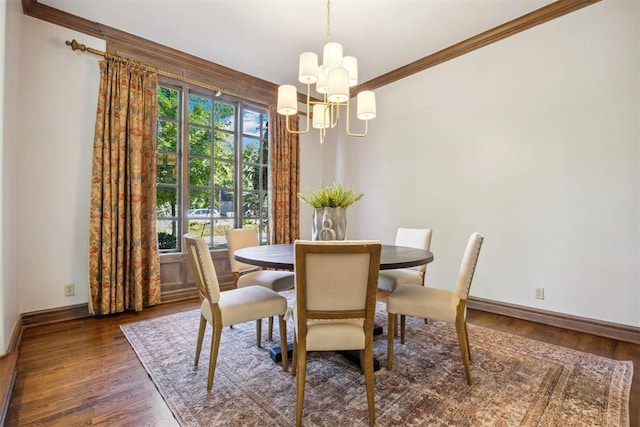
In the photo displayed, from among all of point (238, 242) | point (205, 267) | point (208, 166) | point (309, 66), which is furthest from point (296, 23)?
point (205, 267)

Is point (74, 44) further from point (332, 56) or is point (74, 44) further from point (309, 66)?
point (332, 56)

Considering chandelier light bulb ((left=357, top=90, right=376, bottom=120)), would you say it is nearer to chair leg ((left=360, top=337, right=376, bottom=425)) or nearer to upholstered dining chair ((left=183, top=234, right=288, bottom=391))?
upholstered dining chair ((left=183, top=234, right=288, bottom=391))

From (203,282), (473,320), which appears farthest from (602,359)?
(203,282)

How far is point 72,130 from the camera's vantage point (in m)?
2.92

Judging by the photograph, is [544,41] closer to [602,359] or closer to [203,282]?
[602,359]

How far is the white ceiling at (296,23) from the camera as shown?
2.78 metres

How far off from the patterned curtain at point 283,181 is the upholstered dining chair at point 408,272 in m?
1.83

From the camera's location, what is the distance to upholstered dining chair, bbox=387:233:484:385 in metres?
1.84

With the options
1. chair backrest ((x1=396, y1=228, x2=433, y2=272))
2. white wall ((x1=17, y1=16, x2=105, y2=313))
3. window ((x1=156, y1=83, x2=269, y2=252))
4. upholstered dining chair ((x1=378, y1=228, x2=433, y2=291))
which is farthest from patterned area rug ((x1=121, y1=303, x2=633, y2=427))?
window ((x1=156, y1=83, x2=269, y2=252))

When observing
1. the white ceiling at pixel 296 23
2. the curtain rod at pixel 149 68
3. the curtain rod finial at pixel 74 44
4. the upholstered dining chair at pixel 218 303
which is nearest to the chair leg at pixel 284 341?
the upholstered dining chair at pixel 218 303

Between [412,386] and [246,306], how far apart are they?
3.48 ft

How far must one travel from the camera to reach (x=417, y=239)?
2932 mm

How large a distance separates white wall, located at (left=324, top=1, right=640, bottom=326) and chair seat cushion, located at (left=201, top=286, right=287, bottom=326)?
7.87 feet

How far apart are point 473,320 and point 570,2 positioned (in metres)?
2.96
